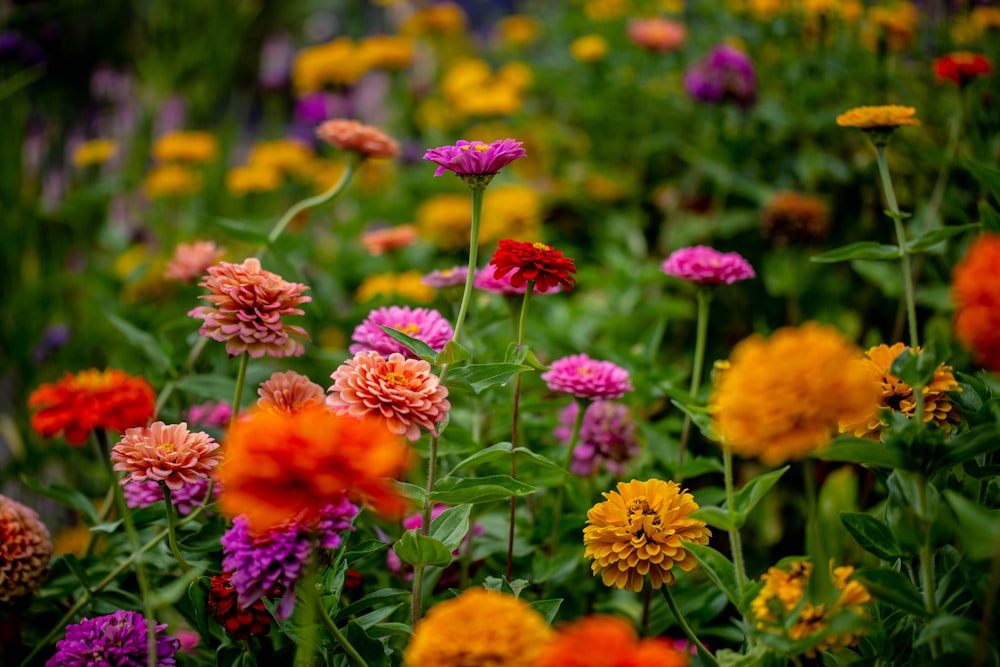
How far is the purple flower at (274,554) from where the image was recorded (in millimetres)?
567

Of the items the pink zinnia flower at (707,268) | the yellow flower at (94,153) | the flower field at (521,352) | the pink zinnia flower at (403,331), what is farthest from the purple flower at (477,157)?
the yellow flower at (94,153)

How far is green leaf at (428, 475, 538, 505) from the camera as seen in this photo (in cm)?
62

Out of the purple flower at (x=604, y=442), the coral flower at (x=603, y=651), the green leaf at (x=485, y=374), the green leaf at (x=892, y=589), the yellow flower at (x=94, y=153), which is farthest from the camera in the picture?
the yellow flower at (x=94, y=153)

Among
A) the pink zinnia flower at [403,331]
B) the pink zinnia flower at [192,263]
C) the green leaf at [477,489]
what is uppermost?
the pink zinnia flower at [403,331]

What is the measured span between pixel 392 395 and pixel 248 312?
0.20m

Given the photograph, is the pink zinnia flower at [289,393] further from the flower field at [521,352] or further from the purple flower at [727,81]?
the purple flower at [727,81]

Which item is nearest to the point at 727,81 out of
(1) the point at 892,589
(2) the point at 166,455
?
(1) the point at 892,589

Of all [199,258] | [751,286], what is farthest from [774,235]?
[199,258]

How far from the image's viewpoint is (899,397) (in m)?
0.65

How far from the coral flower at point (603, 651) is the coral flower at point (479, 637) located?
23mm

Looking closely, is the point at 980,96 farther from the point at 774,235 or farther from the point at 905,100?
the point at 774,235

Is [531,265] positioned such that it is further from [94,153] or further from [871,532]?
[94,153]

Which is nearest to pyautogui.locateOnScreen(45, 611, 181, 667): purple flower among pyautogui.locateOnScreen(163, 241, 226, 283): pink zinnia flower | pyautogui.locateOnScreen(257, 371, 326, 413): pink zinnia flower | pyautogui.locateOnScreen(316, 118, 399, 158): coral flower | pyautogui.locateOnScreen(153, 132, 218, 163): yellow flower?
pyautogui.locateOnScreen(257, 371, 326, 413): pink zinnia flower

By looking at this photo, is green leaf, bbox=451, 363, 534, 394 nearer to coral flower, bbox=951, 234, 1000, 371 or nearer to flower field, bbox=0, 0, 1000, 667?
flower field, bbox=0, 0, 1000, 667
